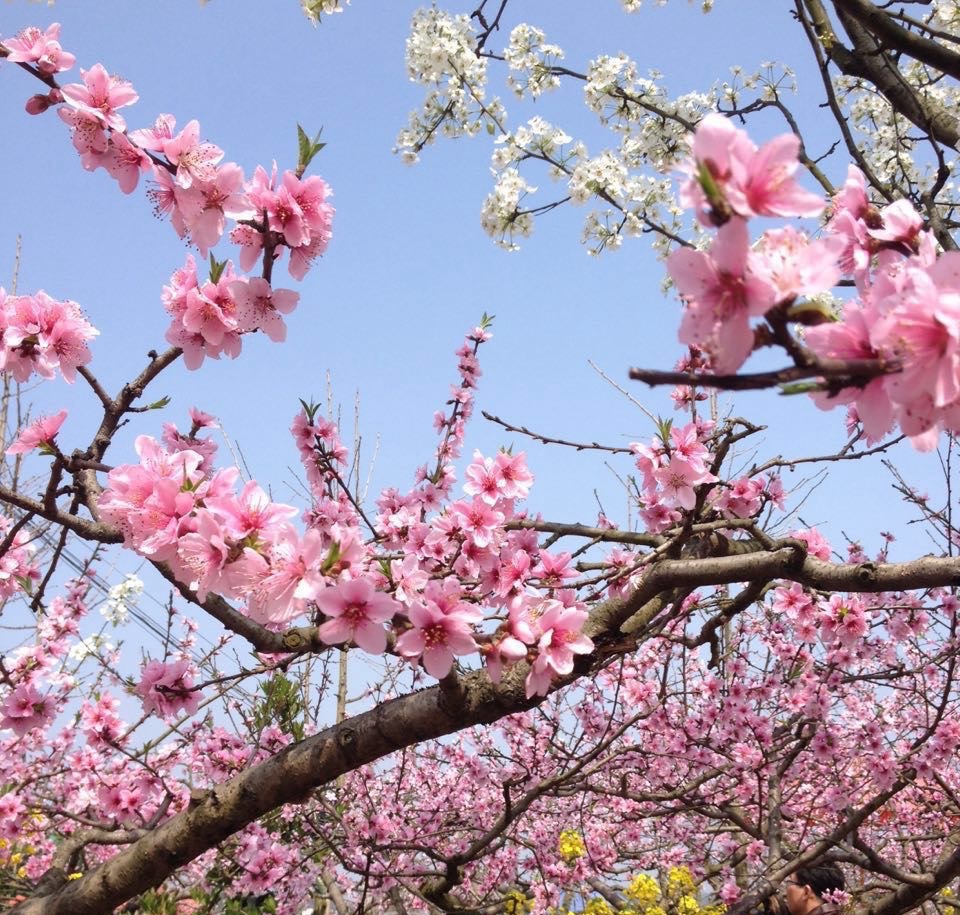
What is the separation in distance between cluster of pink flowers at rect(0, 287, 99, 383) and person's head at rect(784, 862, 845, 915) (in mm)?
4318

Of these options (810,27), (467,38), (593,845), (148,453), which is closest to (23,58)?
(148,453)

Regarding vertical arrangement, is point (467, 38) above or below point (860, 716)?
above

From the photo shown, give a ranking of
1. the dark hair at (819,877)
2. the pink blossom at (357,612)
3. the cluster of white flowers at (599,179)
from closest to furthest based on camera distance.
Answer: the pink blossom at (357,612)
the dark hair at (819,877)
the cluster of white flowers at (599,179)

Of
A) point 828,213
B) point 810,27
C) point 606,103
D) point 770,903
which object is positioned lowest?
point 770,903

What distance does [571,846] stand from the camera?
19.5 feet

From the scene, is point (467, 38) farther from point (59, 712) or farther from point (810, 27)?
point (59, 712)

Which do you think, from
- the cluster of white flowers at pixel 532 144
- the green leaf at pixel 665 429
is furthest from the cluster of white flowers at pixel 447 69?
the green leaf at pixel 665 429

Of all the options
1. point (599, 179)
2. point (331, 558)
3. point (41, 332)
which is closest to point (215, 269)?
point (41, 332)

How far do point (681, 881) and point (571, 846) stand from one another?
935 millimetres

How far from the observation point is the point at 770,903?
4.45 m

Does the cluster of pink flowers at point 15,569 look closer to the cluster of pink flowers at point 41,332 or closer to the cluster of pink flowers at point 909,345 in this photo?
the cluster of pink flowers at point 41,332

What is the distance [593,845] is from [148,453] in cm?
639

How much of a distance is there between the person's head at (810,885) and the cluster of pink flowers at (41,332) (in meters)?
4.32

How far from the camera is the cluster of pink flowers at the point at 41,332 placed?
7.52 ft
